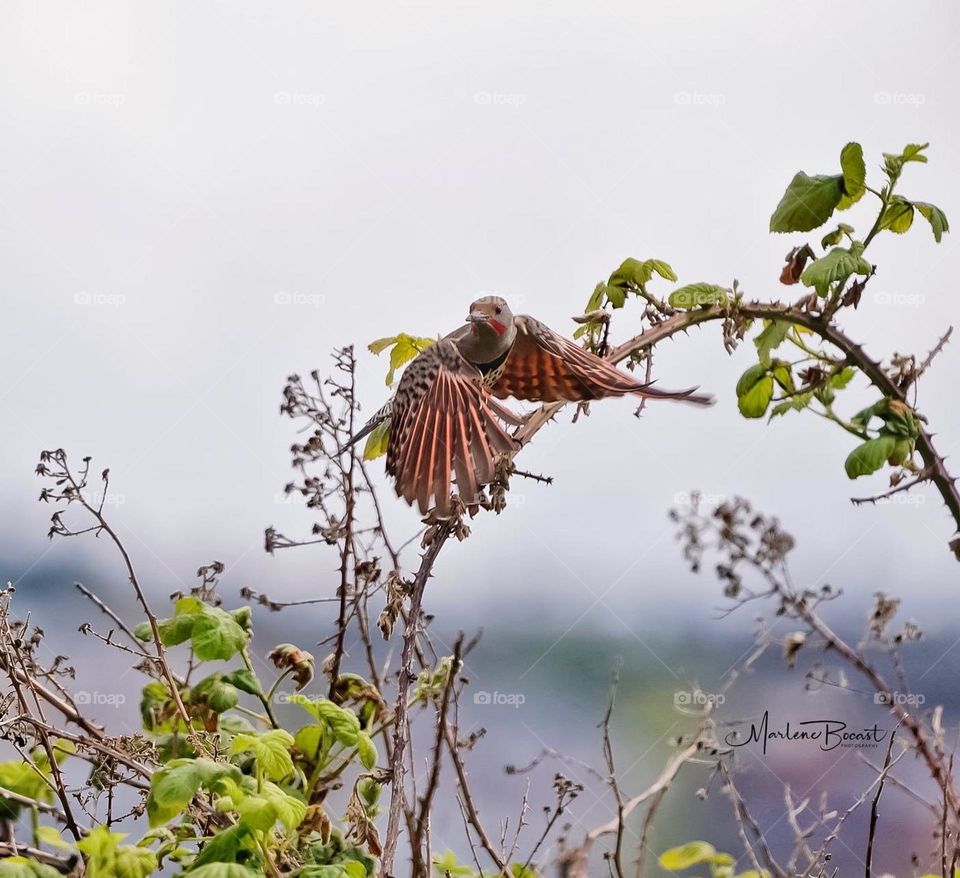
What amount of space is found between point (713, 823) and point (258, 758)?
641 mm

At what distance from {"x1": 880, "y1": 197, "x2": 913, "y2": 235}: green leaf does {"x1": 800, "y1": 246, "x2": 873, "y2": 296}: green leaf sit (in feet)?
0.23

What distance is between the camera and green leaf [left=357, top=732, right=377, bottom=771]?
65 centimetres

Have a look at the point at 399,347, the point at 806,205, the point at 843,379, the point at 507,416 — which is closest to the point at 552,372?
the point at 507,416

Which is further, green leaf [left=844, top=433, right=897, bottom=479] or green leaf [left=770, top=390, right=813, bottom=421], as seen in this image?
green leaf [left=770, top=390, right=813, bottom=421]

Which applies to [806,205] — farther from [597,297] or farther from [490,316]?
[490,316]

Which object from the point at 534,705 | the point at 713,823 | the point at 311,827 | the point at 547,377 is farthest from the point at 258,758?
the point at 713,823

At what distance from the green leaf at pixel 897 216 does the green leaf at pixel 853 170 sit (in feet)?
0.09

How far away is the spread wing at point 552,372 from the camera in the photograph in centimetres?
68

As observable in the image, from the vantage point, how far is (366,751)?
0.66 metres

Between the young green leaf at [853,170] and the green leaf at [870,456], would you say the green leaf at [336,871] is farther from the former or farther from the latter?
the young green leaf at [853,170]

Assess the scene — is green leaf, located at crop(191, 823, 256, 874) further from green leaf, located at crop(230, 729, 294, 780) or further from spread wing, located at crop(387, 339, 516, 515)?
spread wing, located at crop(387, 339, 516, 515)

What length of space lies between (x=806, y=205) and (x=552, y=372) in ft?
0.82

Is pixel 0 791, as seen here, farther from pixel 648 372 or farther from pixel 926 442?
pixel 926 442

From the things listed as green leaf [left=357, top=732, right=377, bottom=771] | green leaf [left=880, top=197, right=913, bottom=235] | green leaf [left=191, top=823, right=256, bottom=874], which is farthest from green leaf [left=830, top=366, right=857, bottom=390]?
green leaf [left=191, top=823, right=256, bottom=874]
